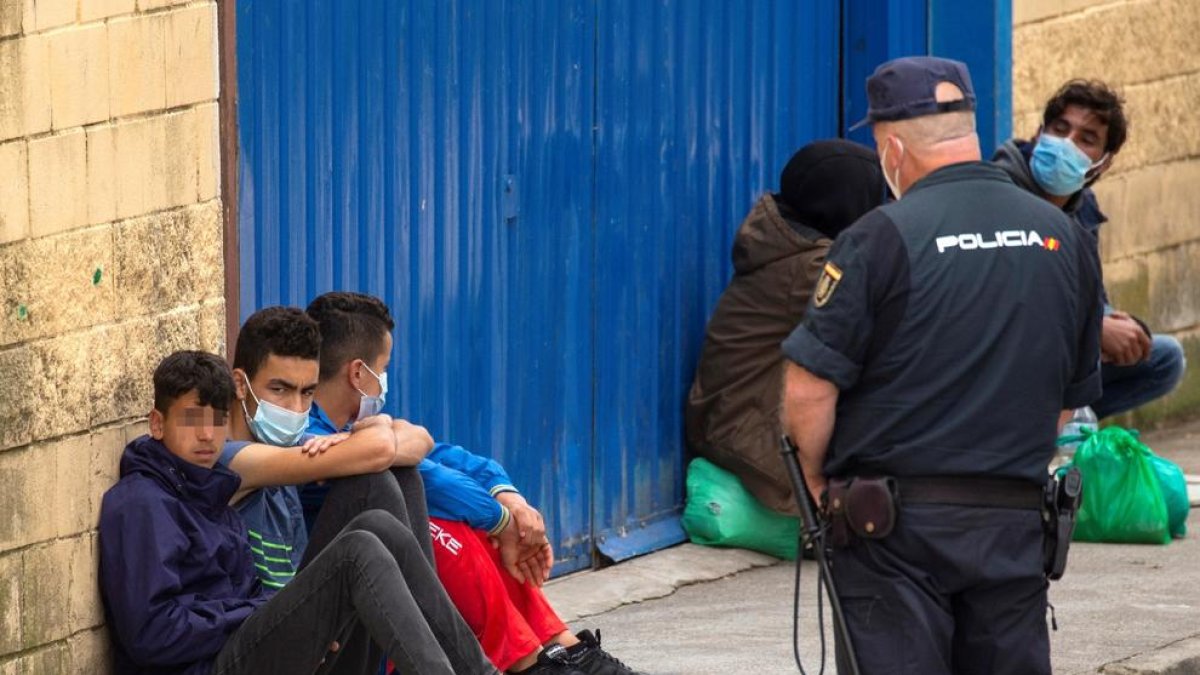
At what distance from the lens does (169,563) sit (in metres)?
5.11

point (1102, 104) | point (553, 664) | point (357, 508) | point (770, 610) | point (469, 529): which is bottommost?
point (770, 610)

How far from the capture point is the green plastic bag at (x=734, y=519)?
7.66 m

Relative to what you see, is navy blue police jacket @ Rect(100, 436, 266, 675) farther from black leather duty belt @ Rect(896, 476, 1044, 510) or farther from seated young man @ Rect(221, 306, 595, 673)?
black leather duty belt @ Rect(896, 476, 1044, 510)

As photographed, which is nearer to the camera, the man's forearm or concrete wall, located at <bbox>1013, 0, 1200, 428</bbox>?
the man's forearm

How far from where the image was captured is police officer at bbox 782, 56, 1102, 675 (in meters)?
4.62

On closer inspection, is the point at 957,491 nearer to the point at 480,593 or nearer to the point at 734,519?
the point at 480,593

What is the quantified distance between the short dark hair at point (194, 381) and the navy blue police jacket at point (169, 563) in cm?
11

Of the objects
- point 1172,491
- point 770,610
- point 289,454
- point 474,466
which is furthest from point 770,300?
point 289,454

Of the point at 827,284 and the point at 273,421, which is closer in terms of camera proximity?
the point at 827,284

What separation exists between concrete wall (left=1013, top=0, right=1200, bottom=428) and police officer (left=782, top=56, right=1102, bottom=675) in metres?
4.52

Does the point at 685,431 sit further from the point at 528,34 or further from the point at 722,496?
the point at 528,34

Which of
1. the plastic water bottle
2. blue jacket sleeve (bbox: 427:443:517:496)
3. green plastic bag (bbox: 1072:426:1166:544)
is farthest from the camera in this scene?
the plastic water bottle

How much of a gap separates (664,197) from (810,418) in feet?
10.2

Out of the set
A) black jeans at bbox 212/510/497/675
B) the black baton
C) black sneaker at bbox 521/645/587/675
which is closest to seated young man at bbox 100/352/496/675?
black jeans at bbox 212/510/497/675
